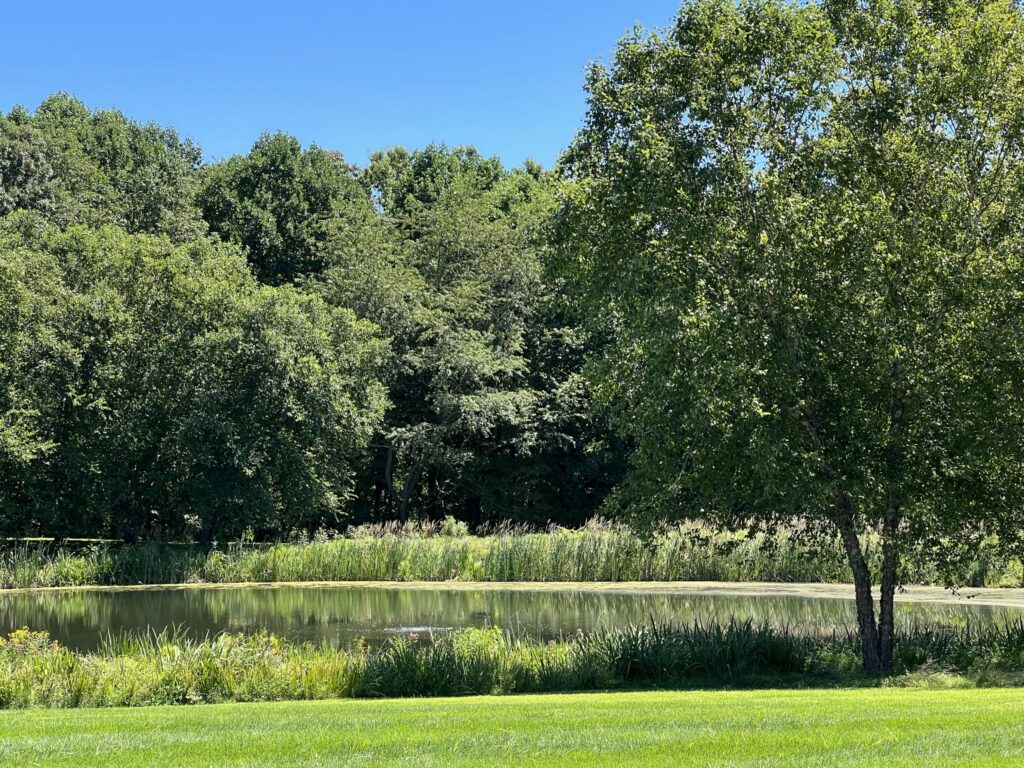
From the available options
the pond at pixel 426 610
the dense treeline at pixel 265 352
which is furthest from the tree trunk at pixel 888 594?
the dense treeline at pixel 265 352

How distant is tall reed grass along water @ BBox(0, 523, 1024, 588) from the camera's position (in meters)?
28.1

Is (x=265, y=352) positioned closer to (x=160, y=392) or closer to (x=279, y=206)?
(x=160, y=392)

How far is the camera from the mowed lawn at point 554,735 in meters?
7.37

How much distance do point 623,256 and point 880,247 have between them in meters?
4.00

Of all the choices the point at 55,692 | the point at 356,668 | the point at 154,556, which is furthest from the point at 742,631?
the point at 154,556

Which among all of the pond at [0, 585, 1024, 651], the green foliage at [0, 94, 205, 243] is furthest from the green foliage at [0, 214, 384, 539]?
the green foliage at [0, 94, 205, 243]

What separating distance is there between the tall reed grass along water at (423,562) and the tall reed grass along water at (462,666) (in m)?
10.8

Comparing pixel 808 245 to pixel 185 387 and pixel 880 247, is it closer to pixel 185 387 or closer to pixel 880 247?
pixel 880 247

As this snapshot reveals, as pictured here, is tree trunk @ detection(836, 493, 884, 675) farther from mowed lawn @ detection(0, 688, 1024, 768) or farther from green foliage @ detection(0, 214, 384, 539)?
green foliage @ detection(0, 214, 384, 539)

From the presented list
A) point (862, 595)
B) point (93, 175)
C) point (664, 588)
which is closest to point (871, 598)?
point (862, 595)

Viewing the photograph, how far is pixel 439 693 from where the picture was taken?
576 inches

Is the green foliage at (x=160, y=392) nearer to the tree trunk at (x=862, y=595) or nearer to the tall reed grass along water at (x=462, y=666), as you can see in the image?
the tall reed grass along water at (x=462, y=666)

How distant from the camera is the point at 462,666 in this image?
49.0ft

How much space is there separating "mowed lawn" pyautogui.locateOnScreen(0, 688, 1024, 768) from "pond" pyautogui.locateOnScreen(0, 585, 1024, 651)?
885cm
